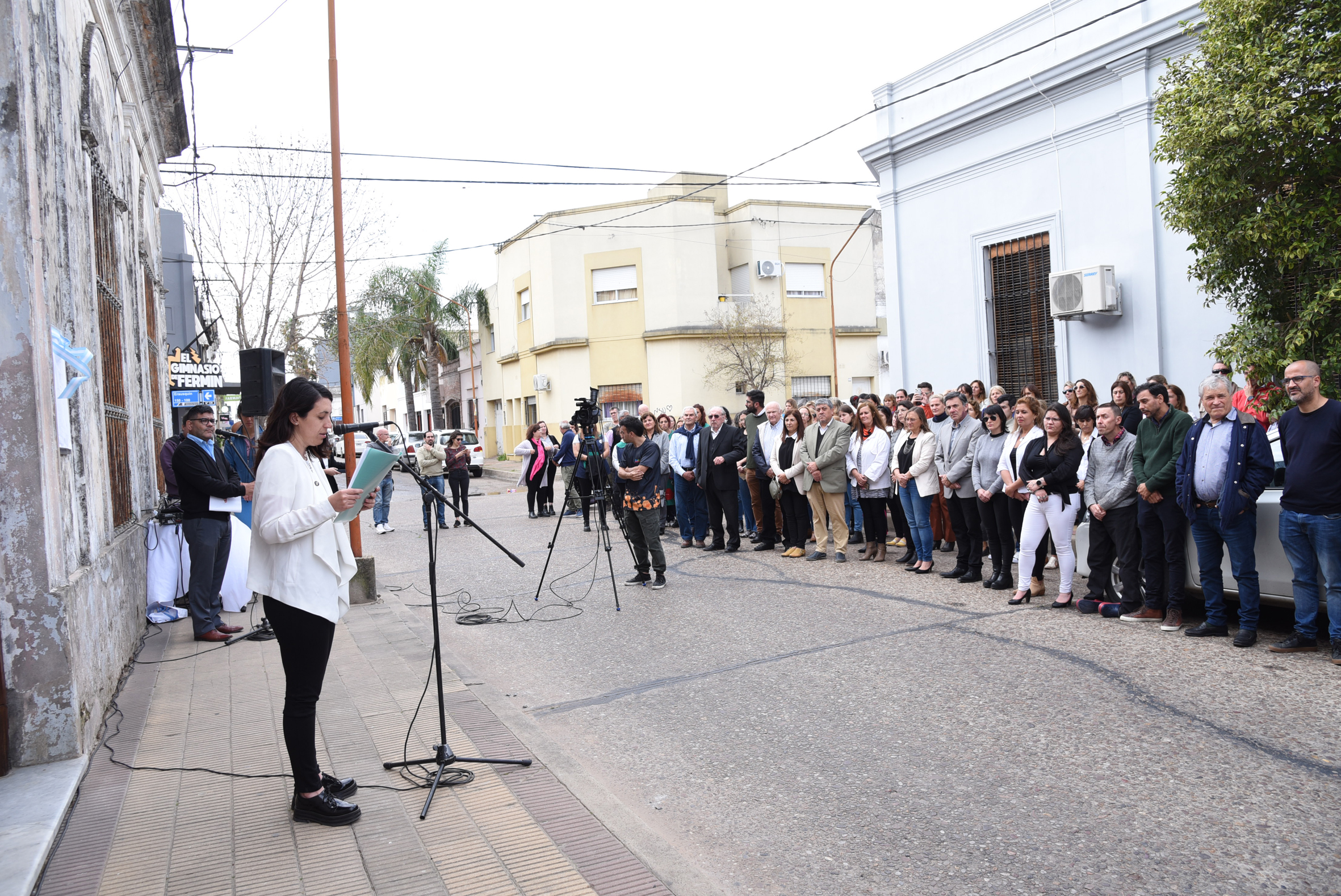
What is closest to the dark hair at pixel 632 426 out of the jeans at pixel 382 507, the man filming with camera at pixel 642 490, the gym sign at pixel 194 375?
the man filming with camera at pixel 642 490

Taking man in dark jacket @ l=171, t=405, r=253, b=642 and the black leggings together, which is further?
the black leggings

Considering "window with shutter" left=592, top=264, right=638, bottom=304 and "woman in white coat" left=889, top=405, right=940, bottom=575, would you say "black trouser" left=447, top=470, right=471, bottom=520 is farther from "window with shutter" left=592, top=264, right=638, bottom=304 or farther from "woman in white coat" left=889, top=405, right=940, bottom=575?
"window with shutter" left=592, top=264, right=638, bottom=304

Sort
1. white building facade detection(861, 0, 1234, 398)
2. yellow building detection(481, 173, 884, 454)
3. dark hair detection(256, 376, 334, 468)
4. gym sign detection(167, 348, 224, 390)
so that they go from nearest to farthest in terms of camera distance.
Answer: dark hair detection(256, 376, 334, 468) → white building facade detection(861, 0, 1234, 398) → gym sign detection(167, 348, 224, 390) → yellow building detection(481, 173, 884, 454)

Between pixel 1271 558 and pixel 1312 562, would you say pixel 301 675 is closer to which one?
pixel 1312 562

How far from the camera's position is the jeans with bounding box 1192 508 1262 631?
675cm

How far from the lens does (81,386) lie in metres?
6.08

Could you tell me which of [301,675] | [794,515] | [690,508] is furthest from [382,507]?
[301,675]

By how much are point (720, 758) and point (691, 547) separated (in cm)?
842

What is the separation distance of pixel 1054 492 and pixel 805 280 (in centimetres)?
2894

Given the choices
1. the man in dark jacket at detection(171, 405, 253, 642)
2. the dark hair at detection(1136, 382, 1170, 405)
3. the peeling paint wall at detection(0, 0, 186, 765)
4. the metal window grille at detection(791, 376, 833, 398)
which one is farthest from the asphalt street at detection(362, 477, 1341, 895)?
the metal window grille at detection(791, 376, 833, 398)

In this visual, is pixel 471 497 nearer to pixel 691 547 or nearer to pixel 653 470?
pixel 691 547

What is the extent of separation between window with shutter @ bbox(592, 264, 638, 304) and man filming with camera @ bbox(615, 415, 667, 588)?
25.4 m

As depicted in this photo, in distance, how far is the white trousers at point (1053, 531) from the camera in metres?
8.51

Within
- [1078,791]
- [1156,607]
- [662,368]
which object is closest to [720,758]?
[1078,791]
